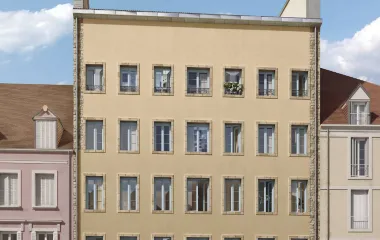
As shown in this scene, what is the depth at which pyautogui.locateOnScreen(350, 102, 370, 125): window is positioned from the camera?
27562 mm

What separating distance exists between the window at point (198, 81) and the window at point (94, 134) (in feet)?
16.3

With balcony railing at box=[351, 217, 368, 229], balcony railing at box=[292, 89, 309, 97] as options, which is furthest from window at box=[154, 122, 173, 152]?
balcony railing at box=[351, 217, 368, 229]

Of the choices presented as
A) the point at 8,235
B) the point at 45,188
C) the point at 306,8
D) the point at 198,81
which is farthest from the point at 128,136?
the point at 306,8

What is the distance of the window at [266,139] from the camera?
1080 inches

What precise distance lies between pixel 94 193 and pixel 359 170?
13728mm

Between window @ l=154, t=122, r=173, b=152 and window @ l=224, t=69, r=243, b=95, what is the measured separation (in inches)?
141

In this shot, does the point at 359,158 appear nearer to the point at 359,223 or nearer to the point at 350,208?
the point at 350,208

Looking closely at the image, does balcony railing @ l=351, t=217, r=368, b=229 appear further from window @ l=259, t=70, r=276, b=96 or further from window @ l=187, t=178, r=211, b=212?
window @ l=259, t=70, r=276, b=96

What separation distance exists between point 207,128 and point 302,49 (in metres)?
6.54

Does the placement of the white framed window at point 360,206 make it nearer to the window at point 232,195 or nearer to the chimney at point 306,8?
the window at point 232,195

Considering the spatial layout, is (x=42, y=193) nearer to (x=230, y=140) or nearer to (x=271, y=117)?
(x=230, y=140)

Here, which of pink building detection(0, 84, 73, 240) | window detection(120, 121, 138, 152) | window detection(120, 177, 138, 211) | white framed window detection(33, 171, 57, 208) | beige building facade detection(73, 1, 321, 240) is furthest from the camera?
window detection(120, 121, 138, 152)

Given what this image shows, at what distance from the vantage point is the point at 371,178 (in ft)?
89.3

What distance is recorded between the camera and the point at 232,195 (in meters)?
27.2
